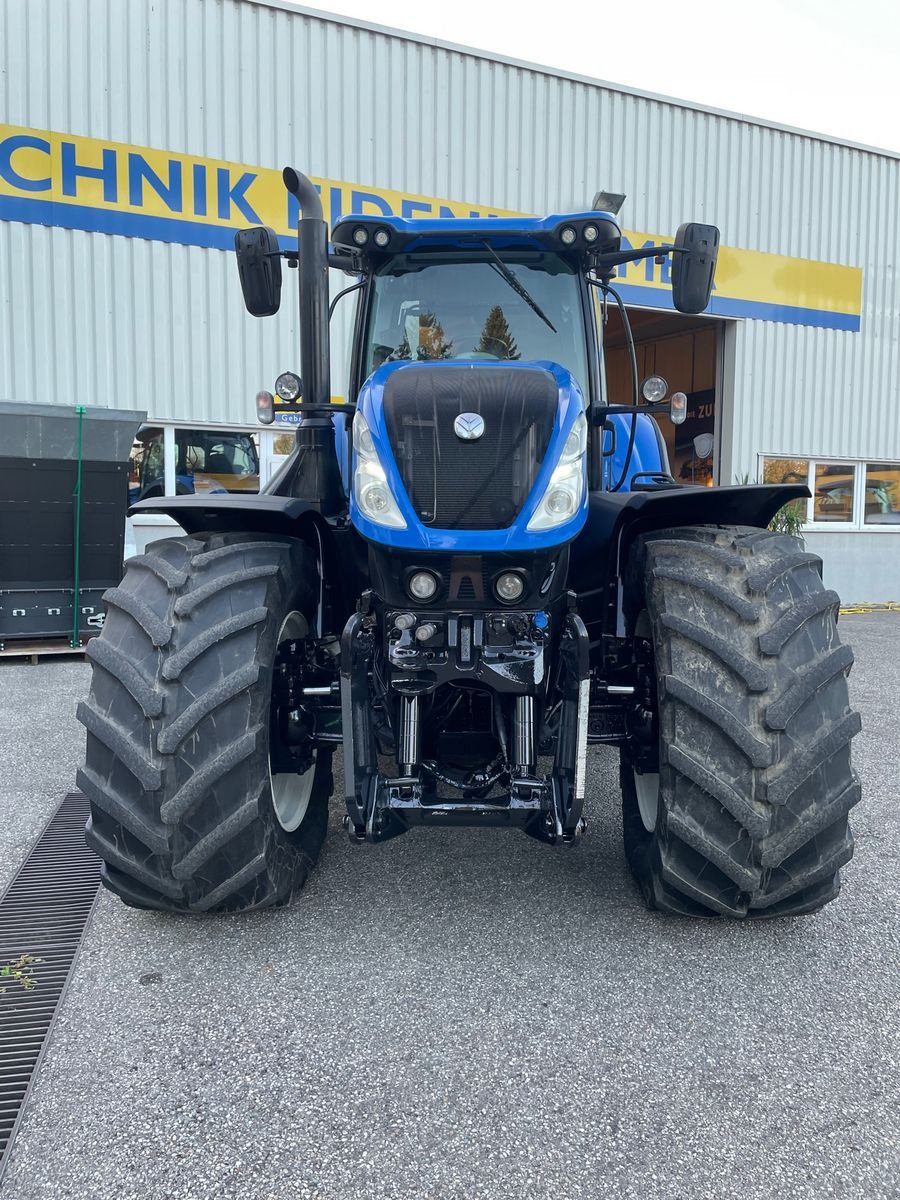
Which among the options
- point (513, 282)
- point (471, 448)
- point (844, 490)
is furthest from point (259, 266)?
point (844, 490)

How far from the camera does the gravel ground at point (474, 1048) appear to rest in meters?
1.79

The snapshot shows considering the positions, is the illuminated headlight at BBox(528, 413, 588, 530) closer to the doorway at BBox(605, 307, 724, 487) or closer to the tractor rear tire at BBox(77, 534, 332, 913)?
the tractor rear tire at BBox(77, 534, 332, 913)

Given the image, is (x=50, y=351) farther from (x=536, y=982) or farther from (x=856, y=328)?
(x=856, y=328)

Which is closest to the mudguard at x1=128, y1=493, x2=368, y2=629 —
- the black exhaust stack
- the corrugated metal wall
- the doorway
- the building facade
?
the black exhaust stack

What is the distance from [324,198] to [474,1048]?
28.8 feet

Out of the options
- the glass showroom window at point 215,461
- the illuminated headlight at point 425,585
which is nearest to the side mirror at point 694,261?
the illuminated headlight at point 425,585

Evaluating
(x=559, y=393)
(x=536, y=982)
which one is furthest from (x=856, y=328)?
(x=536, y=982)

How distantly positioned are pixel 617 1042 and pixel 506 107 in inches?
396

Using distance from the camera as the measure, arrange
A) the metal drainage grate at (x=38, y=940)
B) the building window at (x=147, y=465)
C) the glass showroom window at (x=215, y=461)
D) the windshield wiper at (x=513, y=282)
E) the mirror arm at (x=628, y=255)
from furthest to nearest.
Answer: the glass showroom window at (x=215, y=461) < the building window at (x=147, y=465) < the windshield wiper at (x=513, y=282) < the mirror arm at (x=628, y=255) < the metal drainage grate at (x=38, y=940)

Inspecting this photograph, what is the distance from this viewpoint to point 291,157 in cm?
885

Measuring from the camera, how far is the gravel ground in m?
1.79

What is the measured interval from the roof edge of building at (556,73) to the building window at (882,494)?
14.0 feet

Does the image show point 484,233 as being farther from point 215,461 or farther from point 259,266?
point 215,461

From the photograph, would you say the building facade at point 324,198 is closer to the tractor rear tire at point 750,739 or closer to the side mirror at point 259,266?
the side mirror at point 259,266
